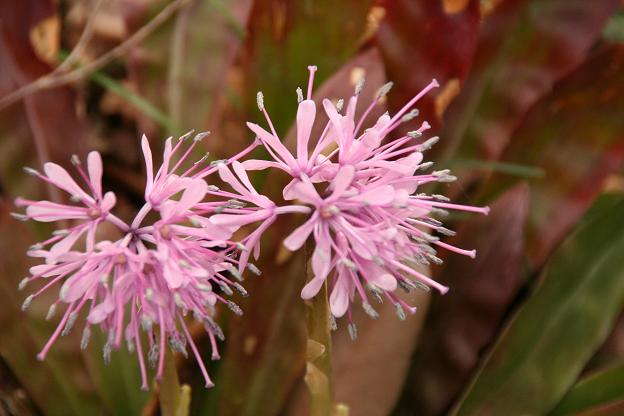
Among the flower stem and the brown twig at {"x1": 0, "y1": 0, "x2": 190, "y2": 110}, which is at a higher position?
the brown twig at {"x1": 0, "y1": 0, "x2": 190, "y2": 110}

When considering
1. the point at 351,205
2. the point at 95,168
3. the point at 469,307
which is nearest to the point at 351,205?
the point at 351,205

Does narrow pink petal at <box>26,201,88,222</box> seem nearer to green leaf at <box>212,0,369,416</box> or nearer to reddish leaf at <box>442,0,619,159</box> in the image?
green leaf at <box>212,0,369,416</box>

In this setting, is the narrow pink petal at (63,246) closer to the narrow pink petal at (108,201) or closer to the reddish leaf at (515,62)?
the narrow pink petal at (108,201)

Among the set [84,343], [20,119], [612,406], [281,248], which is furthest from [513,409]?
[20,119]

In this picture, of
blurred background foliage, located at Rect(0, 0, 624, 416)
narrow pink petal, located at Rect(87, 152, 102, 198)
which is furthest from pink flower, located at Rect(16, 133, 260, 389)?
blurred background foliage, located at Rect(0, 0, 624, 416)

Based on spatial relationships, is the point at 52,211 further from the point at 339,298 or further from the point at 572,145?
the point at 572,145

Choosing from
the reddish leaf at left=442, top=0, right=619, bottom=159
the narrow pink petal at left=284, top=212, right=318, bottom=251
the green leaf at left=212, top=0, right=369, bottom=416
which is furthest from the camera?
the reddish leaf at left=442, top=0, right=619, bottom=159

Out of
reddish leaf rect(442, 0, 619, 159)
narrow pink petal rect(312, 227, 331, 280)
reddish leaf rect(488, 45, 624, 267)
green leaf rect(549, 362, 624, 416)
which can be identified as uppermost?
narrow pink petal rect(312, 227, 331, 280)
